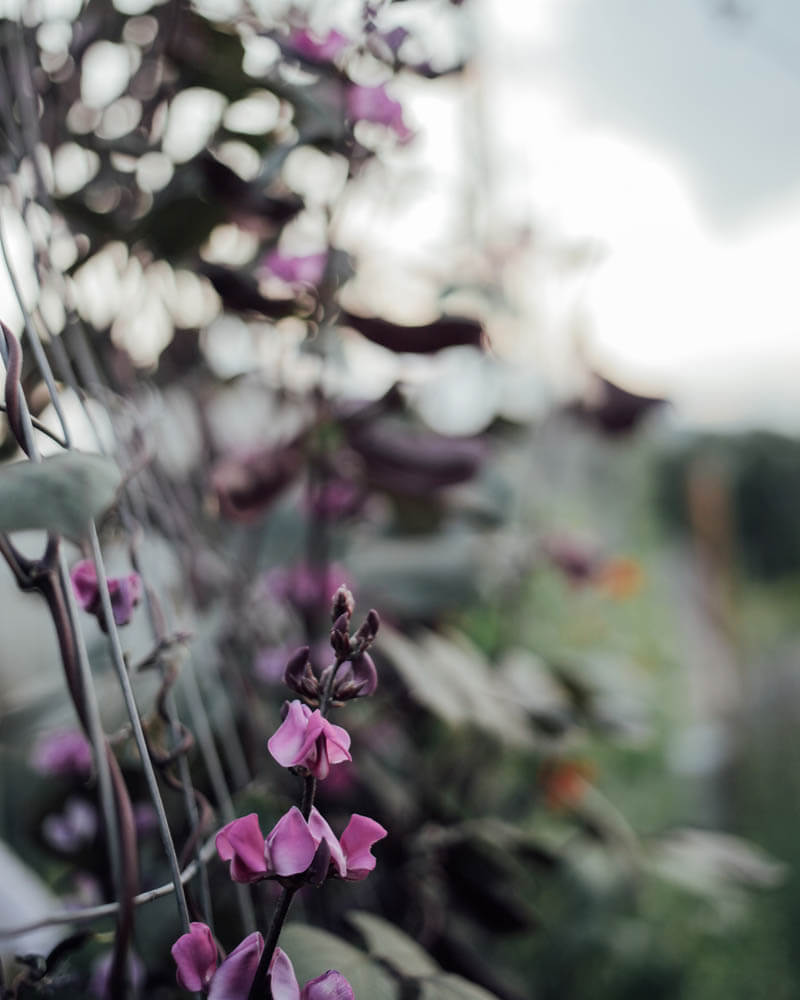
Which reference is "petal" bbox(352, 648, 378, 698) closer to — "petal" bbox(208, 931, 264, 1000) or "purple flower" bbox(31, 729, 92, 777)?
"petal" bbox(208, 931, 264, 1000)

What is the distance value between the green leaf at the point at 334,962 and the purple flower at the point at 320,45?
0.41 m

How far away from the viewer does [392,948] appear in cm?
31

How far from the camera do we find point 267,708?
1.95 ft

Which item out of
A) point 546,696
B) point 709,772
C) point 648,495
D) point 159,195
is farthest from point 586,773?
point 648,495

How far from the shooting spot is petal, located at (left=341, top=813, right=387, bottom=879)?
21 cm

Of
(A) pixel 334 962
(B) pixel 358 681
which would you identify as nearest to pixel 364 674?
(B) pixel 358 681

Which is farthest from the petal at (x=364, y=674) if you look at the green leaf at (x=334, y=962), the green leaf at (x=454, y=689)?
the green leaf at (x=454, y=689)

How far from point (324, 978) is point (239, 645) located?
317 mm

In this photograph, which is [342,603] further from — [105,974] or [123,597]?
[105,974]

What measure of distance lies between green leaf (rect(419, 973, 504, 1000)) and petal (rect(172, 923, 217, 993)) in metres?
0.11

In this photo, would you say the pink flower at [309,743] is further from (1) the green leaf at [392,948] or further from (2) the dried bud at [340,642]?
(1) the green leaf at [392,948]

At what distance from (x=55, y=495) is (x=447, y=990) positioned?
9.0 inches

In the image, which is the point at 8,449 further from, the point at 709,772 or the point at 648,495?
the point at 648,495

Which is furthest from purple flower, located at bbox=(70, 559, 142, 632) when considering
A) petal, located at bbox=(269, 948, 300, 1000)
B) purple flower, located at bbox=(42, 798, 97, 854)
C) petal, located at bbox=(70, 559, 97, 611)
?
purple flower, located at bbox=(42, 798, 97, 854)
